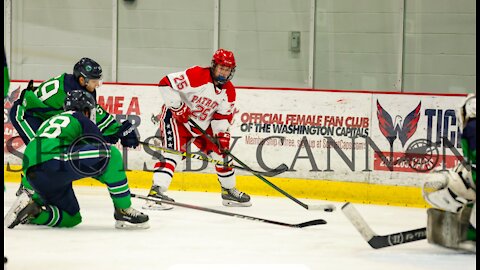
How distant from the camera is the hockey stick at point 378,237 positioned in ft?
14.8

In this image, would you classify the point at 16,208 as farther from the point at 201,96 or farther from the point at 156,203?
the point at 201,96

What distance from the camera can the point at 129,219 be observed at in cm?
521

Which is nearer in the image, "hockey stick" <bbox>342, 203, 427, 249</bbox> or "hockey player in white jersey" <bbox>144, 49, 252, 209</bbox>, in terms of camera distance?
"hockey stick" <bbox>342, 203, 427, 249</bbox>

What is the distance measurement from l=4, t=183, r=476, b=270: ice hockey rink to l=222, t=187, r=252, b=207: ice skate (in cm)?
27

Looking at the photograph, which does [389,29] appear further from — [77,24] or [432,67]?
[77,24]

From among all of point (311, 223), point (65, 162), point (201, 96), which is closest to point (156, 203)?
point (201, 96)

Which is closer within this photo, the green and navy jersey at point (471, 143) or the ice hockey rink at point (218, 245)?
the green and navy jersey at point (471, 143)

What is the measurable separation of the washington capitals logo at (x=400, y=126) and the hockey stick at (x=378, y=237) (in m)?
2.31

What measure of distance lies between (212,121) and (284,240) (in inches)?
65.9

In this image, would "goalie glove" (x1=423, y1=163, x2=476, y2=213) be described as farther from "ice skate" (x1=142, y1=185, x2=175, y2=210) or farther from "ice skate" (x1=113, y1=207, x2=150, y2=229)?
"ice skate" (x1=142, y1=185, x2=175, y2=210)

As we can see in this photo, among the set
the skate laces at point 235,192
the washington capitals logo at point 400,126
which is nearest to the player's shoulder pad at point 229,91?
the skate laces at point 235,192

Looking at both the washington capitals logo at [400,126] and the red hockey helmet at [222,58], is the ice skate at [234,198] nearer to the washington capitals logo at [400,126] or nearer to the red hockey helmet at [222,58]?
the red hockey helmet at [222,58]

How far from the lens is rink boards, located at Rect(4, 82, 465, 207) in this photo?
6766 mm

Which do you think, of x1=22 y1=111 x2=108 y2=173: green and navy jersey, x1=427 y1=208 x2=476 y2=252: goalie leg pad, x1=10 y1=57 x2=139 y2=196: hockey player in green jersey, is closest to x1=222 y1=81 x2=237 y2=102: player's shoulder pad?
x1=10 y1=57 x2=139 y2=196: hockey player in green jersey
